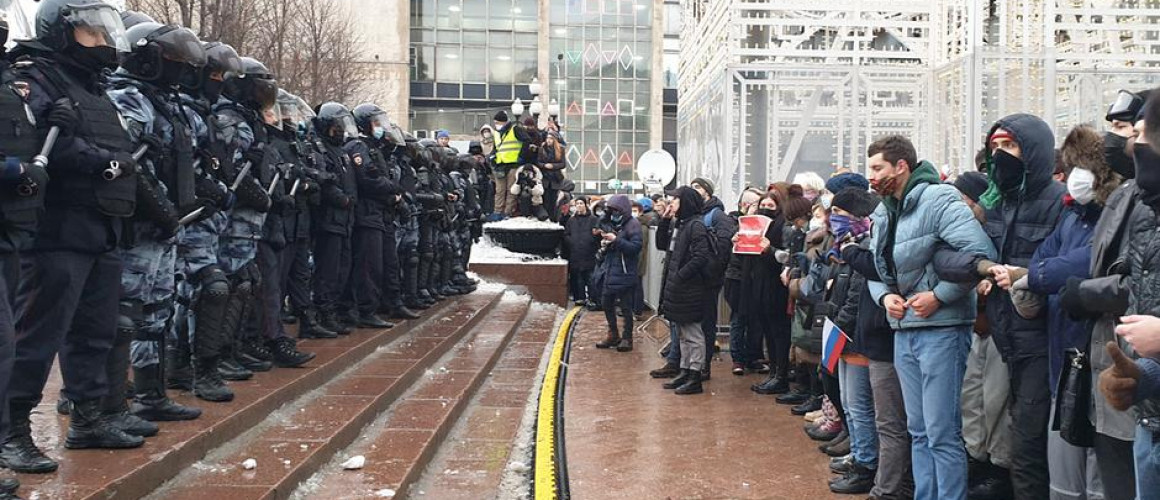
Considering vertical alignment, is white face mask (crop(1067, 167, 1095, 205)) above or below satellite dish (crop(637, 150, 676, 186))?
below

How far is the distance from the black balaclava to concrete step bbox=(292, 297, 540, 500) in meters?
2.21

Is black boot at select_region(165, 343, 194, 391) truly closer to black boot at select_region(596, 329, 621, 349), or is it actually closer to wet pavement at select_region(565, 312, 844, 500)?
wet pavement at select_region(565, 312, 844, 500)

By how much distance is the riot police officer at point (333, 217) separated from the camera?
849cm

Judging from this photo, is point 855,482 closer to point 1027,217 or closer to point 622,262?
point 1027,217

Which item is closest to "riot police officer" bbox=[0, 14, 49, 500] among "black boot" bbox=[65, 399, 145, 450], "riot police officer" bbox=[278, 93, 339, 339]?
"black boot" bbox=[65, 399, 145, 450]

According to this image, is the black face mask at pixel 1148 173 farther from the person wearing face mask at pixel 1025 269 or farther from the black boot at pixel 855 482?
the black boot at pixel 855 482

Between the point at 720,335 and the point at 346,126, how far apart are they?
486 centimetres

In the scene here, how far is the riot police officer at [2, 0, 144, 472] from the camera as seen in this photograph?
4336 mm

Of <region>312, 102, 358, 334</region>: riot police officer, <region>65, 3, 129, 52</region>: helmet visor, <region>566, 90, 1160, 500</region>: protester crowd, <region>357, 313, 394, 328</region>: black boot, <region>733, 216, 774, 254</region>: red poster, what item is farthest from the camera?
<region>357, 313, 394, 328</region>: black boot

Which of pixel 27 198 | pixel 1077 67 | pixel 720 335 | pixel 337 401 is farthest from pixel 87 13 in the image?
pixel 1077 67

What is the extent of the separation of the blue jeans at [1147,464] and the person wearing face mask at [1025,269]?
1392 millimetres

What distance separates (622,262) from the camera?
430 inches

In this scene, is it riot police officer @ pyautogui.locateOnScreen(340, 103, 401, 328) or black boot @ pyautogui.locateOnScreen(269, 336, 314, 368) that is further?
riot police officer @ pyautogui.locateOnScreen(340, 103, 401, 328)

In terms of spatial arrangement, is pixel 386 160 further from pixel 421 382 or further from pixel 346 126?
pixel 421 382
